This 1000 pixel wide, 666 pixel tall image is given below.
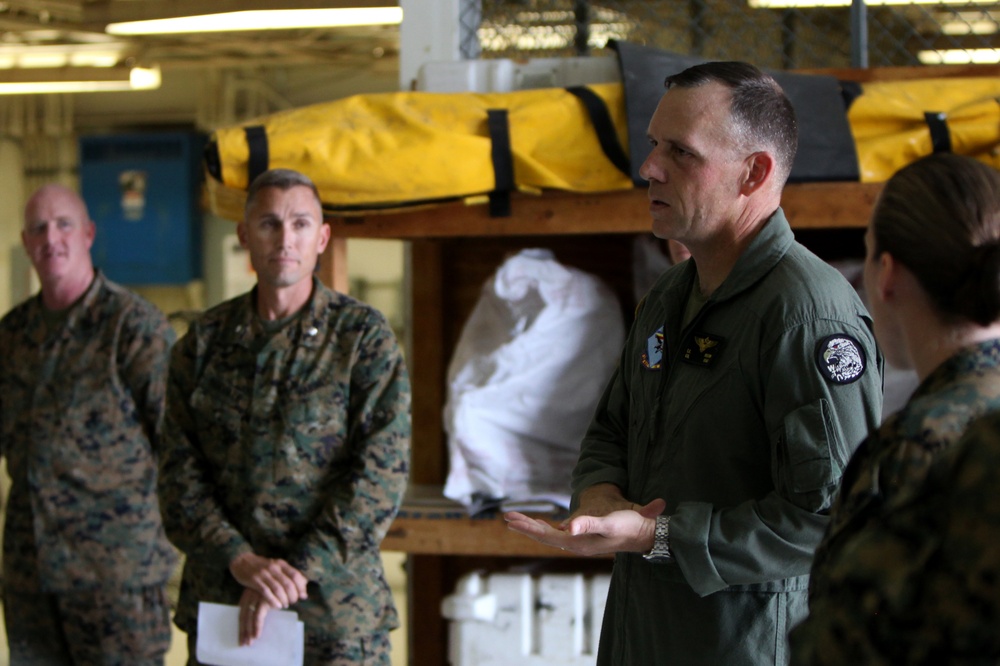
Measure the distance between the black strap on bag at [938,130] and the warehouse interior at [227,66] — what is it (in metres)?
1.86

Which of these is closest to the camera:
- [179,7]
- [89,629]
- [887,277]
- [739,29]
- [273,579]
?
[887,277]

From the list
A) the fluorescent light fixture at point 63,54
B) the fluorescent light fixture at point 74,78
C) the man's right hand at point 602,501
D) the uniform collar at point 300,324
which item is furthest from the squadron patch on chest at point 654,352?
the fluorescent light fixture at point 63,54

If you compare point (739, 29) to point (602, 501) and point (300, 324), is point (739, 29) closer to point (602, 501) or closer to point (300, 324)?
point (300, 324)

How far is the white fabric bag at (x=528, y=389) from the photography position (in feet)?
10.4

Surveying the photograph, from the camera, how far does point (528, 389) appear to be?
3.20m

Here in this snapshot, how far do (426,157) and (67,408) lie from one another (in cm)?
142

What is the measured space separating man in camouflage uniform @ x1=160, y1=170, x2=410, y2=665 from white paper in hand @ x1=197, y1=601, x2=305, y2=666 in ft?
0.10

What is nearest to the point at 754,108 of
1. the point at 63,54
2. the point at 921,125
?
the point at 921,125

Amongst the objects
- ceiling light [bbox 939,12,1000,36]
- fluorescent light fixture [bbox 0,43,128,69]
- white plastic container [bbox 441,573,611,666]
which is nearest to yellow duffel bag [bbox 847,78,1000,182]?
white plastic container [bbox 441,573,611,666]

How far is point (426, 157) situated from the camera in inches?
115

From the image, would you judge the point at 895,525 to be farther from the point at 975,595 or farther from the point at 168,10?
the point at 168,10

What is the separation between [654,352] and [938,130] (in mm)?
1738

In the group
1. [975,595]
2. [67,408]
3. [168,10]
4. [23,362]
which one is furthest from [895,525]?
[168,10]

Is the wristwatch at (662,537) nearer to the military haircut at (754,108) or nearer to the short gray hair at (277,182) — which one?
the military haircut at (754,108)
